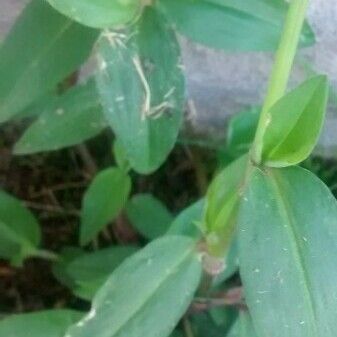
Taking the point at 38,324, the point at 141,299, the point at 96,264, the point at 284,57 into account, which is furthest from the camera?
the point at 96,264

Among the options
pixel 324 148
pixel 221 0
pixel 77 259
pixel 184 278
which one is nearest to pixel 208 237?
pixel 184 278

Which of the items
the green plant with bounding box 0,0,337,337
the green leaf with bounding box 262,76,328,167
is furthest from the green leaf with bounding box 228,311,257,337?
the green leaf with bounding box 262,76,328,167

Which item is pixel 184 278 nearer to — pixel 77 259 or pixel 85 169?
pixel 77 259

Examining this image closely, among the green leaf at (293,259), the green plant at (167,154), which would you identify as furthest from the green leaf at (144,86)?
the green leaf at (293,259)

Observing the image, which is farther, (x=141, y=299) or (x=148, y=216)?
(x=148, y=216)

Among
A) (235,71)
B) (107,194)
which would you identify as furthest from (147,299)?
(235,71)

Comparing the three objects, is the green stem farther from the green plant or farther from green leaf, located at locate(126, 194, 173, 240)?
green leaf, located at locate(126, 194, 173, 240)

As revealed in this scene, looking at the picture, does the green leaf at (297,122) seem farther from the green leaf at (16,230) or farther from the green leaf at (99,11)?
the green leaf at (16,230)

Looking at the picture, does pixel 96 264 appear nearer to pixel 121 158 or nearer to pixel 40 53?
pixel 121 158

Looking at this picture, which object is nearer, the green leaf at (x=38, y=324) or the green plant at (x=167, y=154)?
the green plant at (x=167, y=154)
